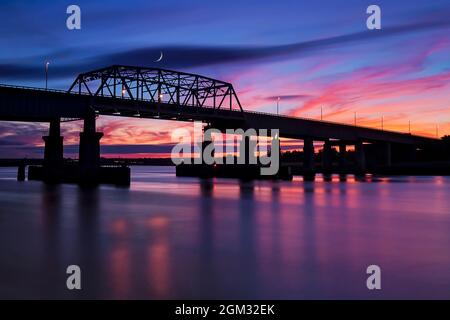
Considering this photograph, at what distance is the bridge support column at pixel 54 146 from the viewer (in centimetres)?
8750

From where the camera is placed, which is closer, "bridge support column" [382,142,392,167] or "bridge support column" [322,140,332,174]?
"bridge support column" [322,140,332,174]

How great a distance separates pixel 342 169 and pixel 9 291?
603 ft

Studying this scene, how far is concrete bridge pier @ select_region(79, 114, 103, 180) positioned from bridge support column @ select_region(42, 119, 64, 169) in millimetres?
5531

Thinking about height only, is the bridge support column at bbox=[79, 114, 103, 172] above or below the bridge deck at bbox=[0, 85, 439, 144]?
below

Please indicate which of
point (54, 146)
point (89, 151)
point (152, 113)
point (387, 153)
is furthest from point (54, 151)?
point (387, 153)

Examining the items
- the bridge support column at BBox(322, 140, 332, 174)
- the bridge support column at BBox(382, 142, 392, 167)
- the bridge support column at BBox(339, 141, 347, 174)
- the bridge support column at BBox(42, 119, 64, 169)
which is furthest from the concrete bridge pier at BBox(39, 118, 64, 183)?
the bridge support column at BBox(382, 142, 392, 167)

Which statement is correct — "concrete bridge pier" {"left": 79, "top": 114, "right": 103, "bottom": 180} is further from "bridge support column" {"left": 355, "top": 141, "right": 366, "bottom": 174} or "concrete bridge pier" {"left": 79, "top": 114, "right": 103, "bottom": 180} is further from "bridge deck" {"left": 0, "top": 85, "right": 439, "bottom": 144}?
"bridge support column" {"left": 355, "top": 141, "right": 366, "bottom": 174}

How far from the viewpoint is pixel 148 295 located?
12.9m

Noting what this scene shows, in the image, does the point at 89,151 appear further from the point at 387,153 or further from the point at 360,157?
the point at 387,153

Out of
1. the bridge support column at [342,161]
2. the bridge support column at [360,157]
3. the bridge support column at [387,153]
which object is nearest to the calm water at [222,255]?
the bridge support column at [360,157]

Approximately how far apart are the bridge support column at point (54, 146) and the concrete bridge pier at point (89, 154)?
5.53m

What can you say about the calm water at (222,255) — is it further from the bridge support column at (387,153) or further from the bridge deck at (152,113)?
the bridge support column at (387,153)

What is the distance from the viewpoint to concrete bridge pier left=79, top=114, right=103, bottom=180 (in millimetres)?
83688
